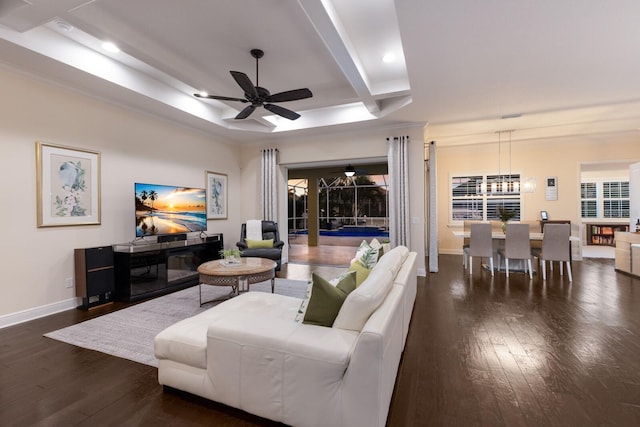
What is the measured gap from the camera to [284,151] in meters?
6.64

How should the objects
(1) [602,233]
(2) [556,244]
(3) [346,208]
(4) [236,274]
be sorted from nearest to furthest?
(4) [236,274]
(2) [556,244]
(1) [602,233]
(3) [346,208]

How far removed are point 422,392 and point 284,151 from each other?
556cm

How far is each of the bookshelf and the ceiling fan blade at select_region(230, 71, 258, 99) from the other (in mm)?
11166

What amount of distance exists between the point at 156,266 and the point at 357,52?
4.04 m

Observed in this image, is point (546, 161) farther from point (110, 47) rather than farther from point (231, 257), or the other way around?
point (110, 47)

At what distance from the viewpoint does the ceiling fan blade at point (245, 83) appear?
2.90 meters

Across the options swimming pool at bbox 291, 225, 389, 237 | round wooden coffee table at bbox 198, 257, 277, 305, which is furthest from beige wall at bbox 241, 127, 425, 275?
swimming pool at bbox 291, 225, 389, 237

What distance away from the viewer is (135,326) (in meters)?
3.10

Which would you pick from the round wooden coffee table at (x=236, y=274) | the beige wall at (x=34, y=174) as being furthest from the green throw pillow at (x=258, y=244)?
the beige wall at (x=34, y=174)

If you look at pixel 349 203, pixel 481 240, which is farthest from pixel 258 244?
pixel 349 203

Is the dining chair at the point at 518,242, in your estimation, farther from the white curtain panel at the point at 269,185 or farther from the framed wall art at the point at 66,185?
the framed wall art at the point at 66,185

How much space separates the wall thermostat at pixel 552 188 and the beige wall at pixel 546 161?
7 centimetres

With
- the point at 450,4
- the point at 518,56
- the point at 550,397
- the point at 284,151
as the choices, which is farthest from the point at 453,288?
the point at 284,151

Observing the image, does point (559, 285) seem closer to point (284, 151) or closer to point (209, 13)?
point (284, 151)
